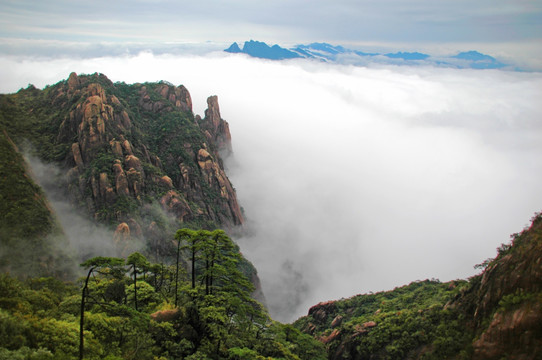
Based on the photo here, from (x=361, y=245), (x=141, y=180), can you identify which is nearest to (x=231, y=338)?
(x=141, y=180)

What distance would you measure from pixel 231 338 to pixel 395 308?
3341 centimetres

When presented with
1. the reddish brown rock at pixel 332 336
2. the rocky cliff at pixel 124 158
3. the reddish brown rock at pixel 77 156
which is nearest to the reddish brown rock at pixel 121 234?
the rocky cliff at pixel 124 158

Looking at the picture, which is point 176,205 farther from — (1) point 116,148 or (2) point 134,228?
(1) point 116,148

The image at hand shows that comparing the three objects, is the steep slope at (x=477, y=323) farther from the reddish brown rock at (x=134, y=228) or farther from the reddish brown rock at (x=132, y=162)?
the reddish brown rock at (x=132, y=162)

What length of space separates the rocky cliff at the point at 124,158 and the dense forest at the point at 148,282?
364 mm

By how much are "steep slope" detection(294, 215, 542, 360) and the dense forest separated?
5.1 inches

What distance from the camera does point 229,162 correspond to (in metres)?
158

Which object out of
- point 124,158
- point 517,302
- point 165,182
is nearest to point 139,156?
point 124,158

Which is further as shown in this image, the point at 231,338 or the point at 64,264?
the point at 64,264

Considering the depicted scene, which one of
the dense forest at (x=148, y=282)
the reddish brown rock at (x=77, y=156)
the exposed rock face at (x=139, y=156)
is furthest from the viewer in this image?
the reddish brown rock at (x=77, y=156)

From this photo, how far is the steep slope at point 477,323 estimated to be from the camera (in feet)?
76.5

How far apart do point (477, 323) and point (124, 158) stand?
252 feet

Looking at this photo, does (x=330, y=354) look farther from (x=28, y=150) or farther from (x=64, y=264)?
(x=28, y=150)

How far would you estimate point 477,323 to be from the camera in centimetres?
2984
